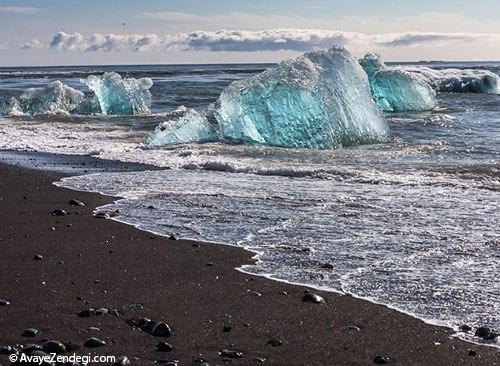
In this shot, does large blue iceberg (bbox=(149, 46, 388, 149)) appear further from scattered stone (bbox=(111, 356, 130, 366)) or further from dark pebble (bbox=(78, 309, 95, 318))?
scattered stone (bbox=(111, 356, 130, 366))

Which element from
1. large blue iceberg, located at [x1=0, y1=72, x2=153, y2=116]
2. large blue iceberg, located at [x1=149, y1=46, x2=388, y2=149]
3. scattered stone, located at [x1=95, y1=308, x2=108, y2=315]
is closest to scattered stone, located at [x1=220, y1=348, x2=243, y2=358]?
scattered stone, located at [x1=95, y1=308, x2=108, y2=315]

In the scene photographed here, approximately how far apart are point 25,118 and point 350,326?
1983 cm

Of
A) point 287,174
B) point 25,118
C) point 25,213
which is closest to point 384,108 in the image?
point 25,118

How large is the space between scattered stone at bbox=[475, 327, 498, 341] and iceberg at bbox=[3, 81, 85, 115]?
71.7 ft

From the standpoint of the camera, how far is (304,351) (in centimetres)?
352

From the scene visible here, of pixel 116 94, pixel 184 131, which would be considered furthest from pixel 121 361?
pixel 116 94

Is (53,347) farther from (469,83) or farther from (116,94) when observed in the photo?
(469,83)

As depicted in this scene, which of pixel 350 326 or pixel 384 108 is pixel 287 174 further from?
pixel 384 108

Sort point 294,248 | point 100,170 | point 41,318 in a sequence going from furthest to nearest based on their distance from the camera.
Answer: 1. point 100,170
2. point 294,248
3. point 41,318

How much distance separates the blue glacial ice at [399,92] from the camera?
947 inches

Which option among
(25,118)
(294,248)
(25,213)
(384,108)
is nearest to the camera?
(294,248)

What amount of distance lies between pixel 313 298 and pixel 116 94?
791 inches

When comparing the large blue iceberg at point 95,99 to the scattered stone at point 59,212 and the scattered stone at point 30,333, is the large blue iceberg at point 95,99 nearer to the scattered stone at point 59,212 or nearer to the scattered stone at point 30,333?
the scattered stone at point 59,212

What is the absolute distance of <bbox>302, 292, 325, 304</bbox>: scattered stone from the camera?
170 inches
